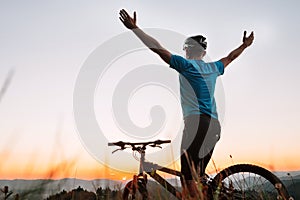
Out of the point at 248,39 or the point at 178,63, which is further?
the point at 248,39

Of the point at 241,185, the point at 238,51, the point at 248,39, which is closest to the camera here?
the point at 241,185

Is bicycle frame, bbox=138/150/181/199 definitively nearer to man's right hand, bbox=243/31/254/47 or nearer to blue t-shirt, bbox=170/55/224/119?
blue t-shirt, bbox=170/55/224/119

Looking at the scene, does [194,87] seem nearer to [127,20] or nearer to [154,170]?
[127,20]

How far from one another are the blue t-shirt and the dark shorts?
9cm

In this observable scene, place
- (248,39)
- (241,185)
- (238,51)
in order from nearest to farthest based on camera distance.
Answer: (241,185) → (238,51) → (248,39)

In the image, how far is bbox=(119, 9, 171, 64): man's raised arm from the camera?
165 inches

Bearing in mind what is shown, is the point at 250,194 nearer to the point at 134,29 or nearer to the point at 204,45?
the point at 204,45

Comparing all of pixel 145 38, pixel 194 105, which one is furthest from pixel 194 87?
pixel 145 38

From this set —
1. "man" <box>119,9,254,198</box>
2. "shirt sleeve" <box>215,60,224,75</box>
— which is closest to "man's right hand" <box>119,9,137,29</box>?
"man" <box>119,9,254,198</box>

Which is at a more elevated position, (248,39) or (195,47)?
(248,39)

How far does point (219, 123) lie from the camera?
4.34 m

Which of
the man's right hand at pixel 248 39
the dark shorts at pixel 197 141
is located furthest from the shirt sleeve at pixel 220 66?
the man's right hand at pixel 248 39

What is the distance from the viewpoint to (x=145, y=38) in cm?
421

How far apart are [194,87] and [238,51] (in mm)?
1290
